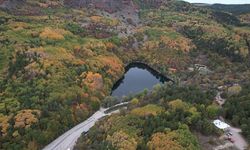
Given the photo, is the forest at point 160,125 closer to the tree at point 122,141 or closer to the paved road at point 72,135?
the tree at point 122,141

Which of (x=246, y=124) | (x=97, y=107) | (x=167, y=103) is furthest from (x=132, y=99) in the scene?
(x=246, y=124)

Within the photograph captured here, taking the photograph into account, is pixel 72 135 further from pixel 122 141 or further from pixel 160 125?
pixel 160 125

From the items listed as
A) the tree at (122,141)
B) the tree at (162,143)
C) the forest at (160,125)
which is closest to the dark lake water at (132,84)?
the forest at (160,125)

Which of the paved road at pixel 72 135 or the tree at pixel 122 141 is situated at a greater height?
the tree at pixel 122 141

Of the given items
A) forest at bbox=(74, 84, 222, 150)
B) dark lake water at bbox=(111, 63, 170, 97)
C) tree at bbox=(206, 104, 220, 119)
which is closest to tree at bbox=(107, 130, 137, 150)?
forest at bbox=(74, 84, 222, 150)

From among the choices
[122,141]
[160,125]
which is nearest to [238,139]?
[160,125]

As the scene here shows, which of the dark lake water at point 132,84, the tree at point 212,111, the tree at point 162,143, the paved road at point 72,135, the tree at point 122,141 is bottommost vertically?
the dark lake water at point 132,84

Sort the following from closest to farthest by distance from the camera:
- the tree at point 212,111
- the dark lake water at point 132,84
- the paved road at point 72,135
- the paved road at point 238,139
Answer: the paved road at point 238,139, the tree at point 212,111, the paved road at point 72,135, the dark lake water at point 132,84

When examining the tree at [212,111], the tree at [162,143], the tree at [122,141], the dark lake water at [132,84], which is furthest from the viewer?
the dark lake water at [132,84]

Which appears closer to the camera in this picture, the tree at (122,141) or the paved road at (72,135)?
the tree at (122,141)
